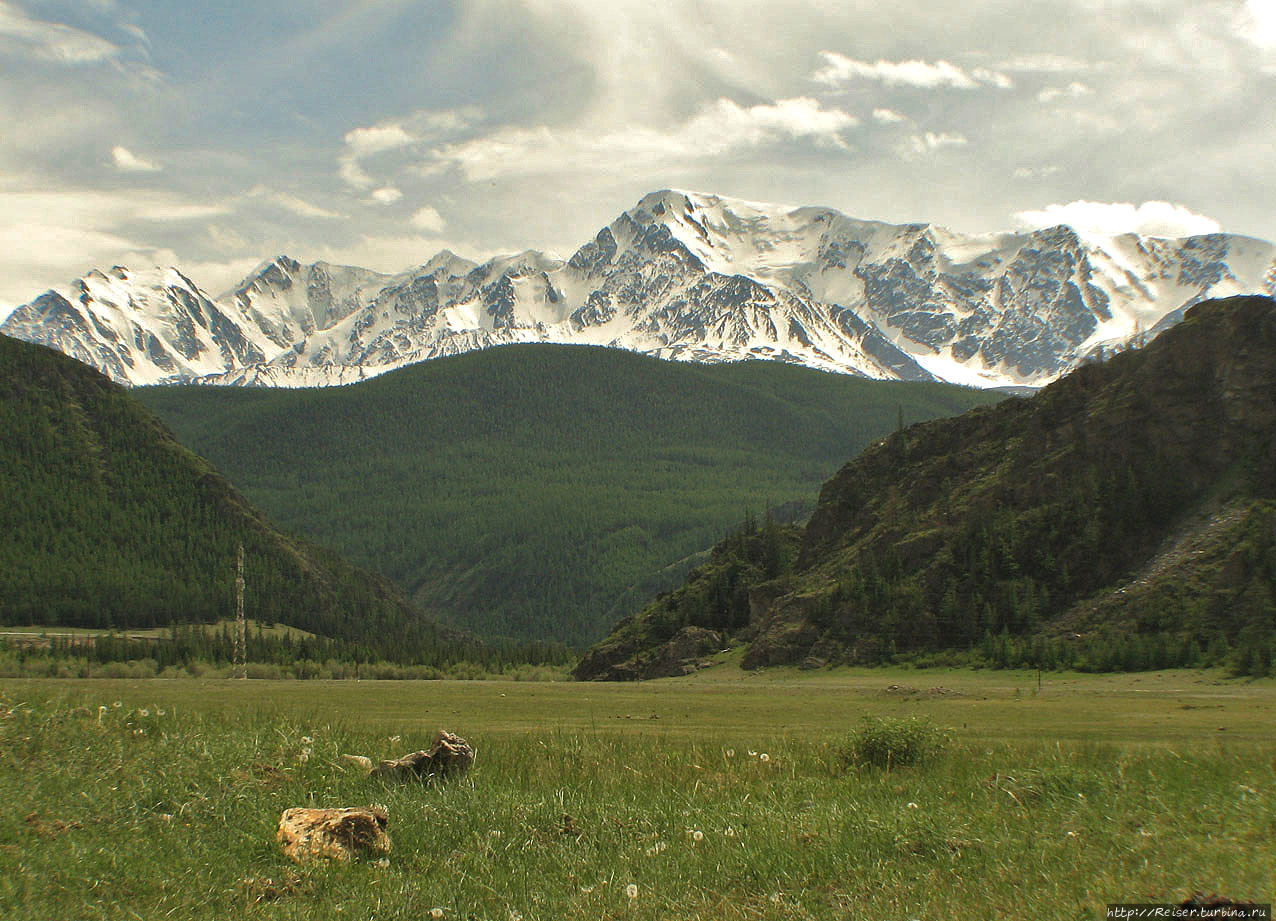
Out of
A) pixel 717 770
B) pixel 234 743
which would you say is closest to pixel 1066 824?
pixel 717 770

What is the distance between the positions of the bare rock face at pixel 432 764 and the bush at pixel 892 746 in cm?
741

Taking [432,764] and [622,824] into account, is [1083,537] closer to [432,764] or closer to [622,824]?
[432,764]

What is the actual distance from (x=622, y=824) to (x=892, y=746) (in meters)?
6.89

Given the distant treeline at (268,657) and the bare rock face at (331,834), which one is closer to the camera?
the bare rock face at (331,834)

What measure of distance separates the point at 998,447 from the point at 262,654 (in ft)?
272

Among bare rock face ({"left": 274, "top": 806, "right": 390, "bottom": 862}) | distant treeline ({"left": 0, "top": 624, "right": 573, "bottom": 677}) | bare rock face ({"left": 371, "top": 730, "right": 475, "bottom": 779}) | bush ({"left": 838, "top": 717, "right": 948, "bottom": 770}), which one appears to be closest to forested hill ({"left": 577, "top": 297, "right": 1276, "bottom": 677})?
distant treeline ({"left": 0, "top": 624, "right": 573, "bottom": 677})

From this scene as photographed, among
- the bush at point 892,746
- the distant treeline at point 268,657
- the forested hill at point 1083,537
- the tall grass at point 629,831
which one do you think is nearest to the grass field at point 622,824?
the tall grass at point 629,831

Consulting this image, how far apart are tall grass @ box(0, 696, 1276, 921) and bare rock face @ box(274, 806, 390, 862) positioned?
0.97ft

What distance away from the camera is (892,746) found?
22.5m

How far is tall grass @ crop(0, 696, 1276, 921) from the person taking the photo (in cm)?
1452

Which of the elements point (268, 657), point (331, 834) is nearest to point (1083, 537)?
point (331, 834)

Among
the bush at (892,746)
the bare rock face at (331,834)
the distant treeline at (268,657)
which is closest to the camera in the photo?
the bare rock face at (331,834)

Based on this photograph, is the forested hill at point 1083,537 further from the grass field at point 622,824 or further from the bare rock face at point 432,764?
the bare rock face at point 432,764

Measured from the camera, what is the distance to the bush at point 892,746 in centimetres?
2242
